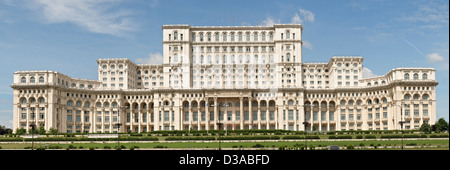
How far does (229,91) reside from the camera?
14112 cm

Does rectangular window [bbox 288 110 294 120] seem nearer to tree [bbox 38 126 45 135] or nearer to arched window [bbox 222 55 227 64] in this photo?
arched window [bbox 222 55 227 64]

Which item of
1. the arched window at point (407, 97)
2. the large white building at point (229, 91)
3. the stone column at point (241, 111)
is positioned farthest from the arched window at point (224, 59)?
the arched window at point (407, 97)

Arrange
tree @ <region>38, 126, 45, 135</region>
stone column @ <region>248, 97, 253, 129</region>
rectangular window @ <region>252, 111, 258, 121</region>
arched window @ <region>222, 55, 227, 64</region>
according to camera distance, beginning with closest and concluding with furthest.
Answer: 1. tree @ <region>38, 126, 45, 135</region>
2. stone column @ <region>248, 97, 253, 129</region>
3. rectangular window @ <region>252, 111, 258, 121</region>
4. arched window @ <region>222, 55, 227, 64</region>

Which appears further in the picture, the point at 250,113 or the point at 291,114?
the point at 291,114

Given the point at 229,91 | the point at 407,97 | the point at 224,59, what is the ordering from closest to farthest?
the point at 407,97, the point at 229,91, the point at 224,59

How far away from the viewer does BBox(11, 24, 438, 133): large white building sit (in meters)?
132

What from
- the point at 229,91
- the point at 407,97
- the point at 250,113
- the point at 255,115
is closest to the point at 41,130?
the point at 229,91

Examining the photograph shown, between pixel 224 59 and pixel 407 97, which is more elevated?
pixel 224 59

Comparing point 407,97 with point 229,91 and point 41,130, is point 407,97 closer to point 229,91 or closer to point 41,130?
point 229,91

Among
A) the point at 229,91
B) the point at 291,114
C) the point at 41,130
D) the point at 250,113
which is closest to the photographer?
the point at 41,130

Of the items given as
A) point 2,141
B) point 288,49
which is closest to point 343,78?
point 288,49

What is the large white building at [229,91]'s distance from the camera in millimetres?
132500

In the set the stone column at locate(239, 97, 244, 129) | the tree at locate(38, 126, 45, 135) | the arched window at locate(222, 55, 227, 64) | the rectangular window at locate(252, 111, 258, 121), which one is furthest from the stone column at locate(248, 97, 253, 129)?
the tree at locate(38, 126, 45, 135)
